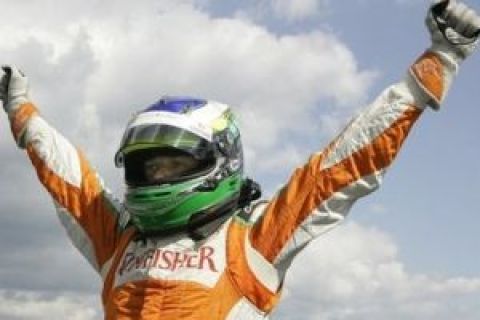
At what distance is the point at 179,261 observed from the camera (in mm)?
7820

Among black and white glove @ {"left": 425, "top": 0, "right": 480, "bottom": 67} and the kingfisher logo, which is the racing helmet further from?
black and white glove @ {"left": 425, "top": 0, "right": 480, "bottom": 67}

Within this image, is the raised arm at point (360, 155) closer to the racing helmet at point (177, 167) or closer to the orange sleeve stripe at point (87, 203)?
the racing helmet at point (177, 167)

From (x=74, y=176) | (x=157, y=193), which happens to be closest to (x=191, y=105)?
(x=157, y=193)

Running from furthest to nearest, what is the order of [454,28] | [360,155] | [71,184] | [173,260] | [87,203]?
[71,184], [87,203], [173,260], [360,155], [454,28]

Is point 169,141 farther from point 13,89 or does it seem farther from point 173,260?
point 13,89

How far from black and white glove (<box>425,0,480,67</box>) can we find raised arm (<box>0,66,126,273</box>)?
3150mm

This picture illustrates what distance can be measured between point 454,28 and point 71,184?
369cm

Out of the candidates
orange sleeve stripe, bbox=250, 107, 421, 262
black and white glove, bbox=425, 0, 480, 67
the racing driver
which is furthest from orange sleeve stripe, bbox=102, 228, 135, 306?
black and white glove, bbox=425, 0, 480, 67

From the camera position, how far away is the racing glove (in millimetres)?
7352

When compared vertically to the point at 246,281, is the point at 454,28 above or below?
above

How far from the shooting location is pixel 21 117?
32.1 feet

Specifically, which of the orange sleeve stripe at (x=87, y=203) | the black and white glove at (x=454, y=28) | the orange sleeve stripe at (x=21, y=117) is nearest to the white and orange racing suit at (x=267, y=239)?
the black and white glove at (x=454, y=28)

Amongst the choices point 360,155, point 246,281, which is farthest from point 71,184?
point 360,155

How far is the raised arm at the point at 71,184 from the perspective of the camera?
8734 mm
